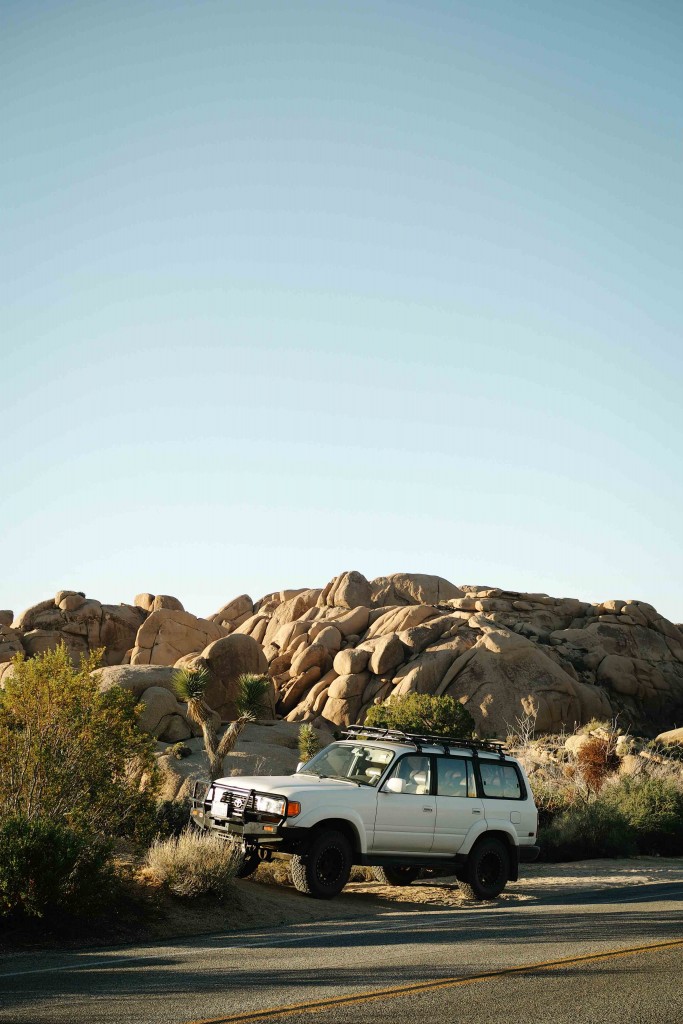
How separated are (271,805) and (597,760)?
76.9 ft

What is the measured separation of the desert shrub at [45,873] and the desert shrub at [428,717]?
71.7ft

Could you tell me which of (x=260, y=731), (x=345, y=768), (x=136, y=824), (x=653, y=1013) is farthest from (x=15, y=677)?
(x=260, y=731)

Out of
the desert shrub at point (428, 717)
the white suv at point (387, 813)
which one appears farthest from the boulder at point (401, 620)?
the white suv at point (387, 813)

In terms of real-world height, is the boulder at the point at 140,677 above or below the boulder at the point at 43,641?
below

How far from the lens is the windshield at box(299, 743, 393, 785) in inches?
608

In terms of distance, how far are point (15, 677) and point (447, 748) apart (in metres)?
6.65

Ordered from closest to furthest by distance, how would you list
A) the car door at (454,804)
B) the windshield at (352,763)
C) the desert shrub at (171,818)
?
the windshield at (352,763), the car door at (454,804), the desert shrub at (171,818)

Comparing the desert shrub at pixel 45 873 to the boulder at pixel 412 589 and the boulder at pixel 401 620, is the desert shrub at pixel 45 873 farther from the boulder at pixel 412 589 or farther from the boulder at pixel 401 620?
the boulder at pixel 412 589

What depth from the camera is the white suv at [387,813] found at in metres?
14.3

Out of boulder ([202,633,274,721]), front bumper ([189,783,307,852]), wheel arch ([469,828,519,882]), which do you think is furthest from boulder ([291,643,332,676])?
front bumper ([189,783,307,852])

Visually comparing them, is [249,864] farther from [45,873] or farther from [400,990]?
[400,990]

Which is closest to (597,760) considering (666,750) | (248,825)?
(666,750)

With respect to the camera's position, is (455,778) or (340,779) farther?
(455,778)

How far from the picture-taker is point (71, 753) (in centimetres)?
1407
